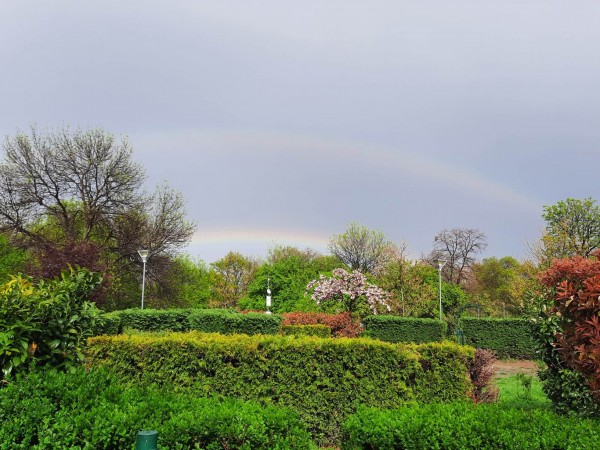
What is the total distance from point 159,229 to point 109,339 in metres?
25.1

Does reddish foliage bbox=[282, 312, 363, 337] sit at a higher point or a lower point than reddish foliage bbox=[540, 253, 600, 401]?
lower

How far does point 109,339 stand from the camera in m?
6.73

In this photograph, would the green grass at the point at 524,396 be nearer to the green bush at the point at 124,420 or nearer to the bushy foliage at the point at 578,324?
the bushy foliage at the point at 578,324

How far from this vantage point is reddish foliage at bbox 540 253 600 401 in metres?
4.61

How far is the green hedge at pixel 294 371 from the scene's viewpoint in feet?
20.4

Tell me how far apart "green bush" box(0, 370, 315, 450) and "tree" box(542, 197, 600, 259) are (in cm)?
2129

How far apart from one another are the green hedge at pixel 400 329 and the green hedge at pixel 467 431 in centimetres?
1461

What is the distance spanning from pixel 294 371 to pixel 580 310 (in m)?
3.44

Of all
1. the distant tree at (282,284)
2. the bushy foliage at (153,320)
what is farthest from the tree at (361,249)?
the bushy foliage at (153,320)

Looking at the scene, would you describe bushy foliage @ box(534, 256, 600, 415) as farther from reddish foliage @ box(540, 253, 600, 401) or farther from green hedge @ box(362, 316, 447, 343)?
green hedge @ box(362, 316, 447, 343)

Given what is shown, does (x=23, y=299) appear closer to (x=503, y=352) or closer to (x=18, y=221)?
(x=503, y=352)

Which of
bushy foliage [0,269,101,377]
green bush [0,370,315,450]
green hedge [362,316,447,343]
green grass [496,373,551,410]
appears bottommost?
green grass [496,373,551,410]

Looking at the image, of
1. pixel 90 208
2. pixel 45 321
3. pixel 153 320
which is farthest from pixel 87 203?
pixel 45 321

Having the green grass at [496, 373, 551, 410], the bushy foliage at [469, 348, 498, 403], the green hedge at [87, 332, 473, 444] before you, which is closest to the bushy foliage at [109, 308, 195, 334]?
the green grass at [496, 373, 551, 410]
